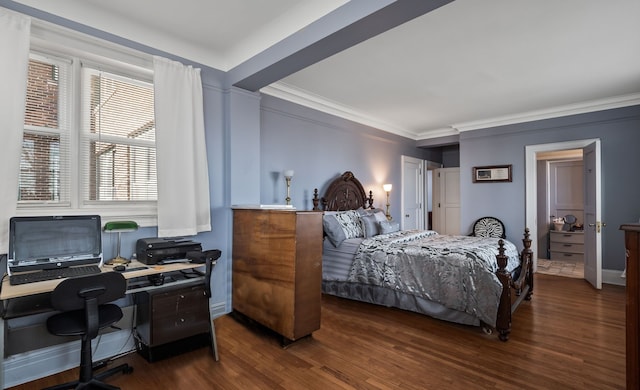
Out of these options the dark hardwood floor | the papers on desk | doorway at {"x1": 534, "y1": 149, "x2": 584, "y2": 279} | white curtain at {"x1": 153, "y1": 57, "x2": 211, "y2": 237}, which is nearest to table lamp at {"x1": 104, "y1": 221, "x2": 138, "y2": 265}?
white curtain at {"x1": 153, "y1": 57, "x2": 211, "y2": 237}

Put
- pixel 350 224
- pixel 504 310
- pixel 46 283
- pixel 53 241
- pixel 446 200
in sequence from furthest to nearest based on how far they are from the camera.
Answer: pixel 446 200, pixel 350 224, pixel 504 310, pixel 53 241, pixel 46 283

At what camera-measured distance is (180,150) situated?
296 cm

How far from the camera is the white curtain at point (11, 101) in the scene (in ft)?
7.07

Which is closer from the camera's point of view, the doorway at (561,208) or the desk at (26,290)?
the desk at (26,290)

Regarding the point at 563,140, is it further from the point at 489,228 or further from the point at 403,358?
the point at 403,358

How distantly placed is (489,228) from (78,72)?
20.4 feet

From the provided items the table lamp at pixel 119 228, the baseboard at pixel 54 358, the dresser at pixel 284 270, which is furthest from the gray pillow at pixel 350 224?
the baseboard at pixel 54 358

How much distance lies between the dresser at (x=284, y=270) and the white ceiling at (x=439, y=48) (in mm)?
1590

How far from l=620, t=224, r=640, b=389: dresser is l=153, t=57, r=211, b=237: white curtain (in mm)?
3042

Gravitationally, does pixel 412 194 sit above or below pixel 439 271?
above

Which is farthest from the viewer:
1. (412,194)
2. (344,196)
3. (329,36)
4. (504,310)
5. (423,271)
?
(412,194)

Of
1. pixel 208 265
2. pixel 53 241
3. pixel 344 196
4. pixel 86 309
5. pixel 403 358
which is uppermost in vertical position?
pixel 344 196

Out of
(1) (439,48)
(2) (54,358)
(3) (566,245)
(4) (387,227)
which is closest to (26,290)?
(2) (54,358)

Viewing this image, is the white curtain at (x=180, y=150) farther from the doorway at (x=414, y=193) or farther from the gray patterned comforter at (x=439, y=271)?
the doorway at (x=414, y=193)
